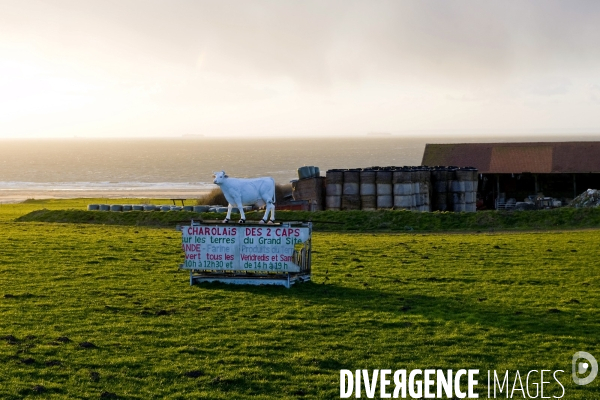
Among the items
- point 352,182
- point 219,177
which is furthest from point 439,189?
point 219,177

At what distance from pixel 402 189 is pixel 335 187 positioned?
175 inches

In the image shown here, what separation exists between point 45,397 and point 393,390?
6.27 meters

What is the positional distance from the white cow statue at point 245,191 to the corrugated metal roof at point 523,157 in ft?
137

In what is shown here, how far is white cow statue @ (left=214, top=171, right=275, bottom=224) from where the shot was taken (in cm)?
2438

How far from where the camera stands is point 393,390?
14297mm

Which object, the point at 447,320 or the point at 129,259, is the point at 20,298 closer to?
the point at 129,259

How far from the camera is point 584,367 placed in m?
15.3

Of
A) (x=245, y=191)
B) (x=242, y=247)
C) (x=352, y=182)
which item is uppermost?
(x=352, y=182)

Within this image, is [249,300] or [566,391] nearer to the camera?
[566,391]

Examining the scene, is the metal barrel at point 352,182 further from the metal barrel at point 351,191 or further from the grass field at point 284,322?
the grass field at point 284,322

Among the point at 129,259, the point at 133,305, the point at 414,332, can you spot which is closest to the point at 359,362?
the point at 414,332

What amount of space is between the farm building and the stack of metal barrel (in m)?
8.83

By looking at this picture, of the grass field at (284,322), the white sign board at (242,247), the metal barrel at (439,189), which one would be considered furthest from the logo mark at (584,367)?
the metal barrel at (439,189)

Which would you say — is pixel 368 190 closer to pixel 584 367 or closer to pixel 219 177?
pixel 219 177
